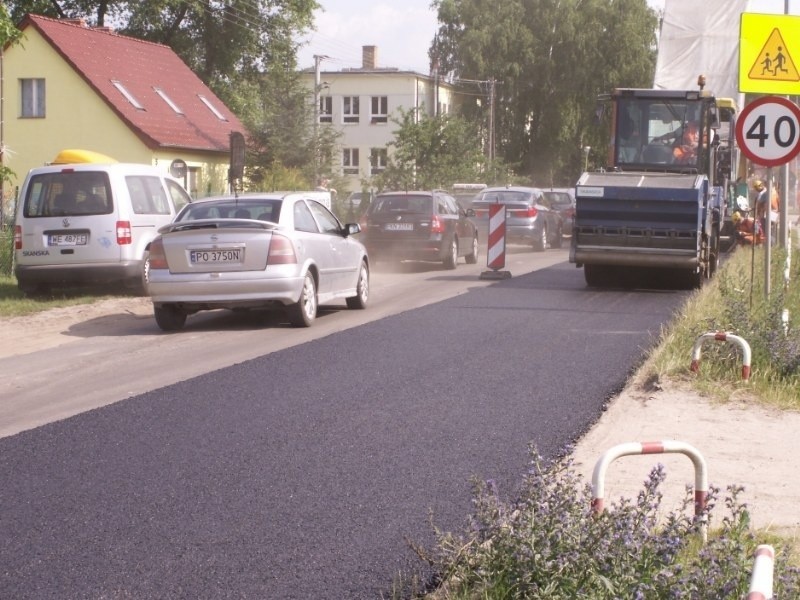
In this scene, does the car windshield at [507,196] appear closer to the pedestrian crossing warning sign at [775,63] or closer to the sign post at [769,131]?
the pedestrian crossing warning sign at [775,63]

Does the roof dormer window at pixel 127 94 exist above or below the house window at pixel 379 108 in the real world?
below

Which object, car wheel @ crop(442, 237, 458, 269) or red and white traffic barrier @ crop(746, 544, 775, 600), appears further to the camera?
car wheel @ crop(442, 237, 458, 269)

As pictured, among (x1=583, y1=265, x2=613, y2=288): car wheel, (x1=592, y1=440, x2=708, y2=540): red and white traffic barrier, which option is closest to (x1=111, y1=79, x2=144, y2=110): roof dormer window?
(x1=583, y1=265, x2=613, y2=288): car wheel

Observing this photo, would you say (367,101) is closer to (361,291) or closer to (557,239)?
(557,239)

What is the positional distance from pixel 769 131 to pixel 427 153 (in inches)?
1421

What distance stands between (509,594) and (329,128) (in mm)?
42209

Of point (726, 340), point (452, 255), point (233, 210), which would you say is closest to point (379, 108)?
point (452, 255)

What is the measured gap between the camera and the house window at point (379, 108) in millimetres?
90188

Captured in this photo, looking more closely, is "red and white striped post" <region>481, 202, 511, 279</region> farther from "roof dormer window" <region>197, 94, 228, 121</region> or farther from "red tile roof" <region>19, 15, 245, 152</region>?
"roof dormer window" <region>197, 94, 228, 121</region>

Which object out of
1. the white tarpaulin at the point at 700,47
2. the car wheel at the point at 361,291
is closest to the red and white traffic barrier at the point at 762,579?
the car wheel at the point at 361,291

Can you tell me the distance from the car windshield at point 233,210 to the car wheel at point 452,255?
1144 cm

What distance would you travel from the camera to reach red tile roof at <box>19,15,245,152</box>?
4397cm

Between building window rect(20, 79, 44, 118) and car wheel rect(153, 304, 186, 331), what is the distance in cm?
3206

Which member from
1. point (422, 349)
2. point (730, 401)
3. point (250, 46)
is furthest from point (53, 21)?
point (730, 401)
